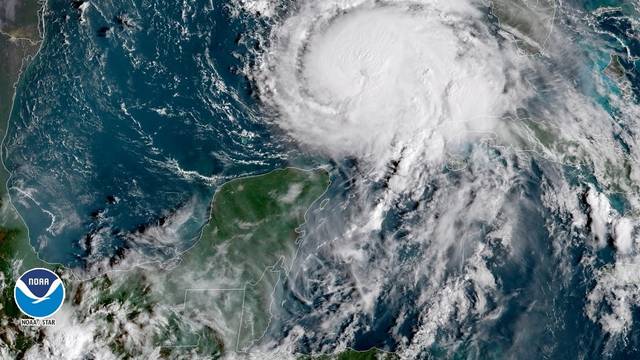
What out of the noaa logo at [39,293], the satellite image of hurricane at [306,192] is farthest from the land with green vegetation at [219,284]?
the noaa logo at [39,293]

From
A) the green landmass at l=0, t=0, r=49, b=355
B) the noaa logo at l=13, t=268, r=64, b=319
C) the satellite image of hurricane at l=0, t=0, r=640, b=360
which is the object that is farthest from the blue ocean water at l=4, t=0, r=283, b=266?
the noaa logo at l=13, t=268, r=64, b=319

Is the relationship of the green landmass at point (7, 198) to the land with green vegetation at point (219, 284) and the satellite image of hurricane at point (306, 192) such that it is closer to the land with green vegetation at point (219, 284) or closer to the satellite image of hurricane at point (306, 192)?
the satellite image of hurricane at point (306, 192)

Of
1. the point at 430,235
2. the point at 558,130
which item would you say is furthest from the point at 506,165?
the point at 430,235

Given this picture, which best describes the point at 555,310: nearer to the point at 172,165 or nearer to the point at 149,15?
the point at 172,165

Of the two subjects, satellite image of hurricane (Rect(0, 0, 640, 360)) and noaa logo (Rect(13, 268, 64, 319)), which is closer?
satellite image of hurricane (Rect(0, 0, 640, 360))

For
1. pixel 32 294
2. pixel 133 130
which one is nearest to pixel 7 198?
pixel 32 294

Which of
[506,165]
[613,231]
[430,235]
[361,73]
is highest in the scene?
[361,73]

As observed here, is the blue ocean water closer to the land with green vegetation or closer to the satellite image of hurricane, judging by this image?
the satellite image of hurricane
